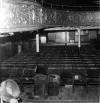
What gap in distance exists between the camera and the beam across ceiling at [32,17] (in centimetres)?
386

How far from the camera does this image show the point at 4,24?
3.75 m

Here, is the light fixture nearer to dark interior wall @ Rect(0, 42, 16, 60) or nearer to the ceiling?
the ceiling

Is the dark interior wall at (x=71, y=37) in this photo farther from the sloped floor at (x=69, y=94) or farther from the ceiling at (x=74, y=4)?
the sloped floor at (x=69, y=94)

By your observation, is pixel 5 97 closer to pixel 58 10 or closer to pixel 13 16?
pixel 13 16

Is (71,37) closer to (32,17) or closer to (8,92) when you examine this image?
(32,17)

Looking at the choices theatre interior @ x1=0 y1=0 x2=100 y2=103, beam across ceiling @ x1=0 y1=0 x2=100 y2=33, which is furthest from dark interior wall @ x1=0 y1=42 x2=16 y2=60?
beam across ceiling @ x1=0 y1=0 x2=100 y2=33

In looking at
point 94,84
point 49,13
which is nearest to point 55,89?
point 94,84

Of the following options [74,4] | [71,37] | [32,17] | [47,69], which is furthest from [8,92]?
[71,37]

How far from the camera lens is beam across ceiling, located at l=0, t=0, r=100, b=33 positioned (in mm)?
3857

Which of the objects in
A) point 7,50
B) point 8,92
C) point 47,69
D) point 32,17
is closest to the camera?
point 8,92

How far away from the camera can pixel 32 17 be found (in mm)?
5996

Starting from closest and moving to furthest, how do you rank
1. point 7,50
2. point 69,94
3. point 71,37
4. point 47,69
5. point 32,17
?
1. point 32,17
2. point 69,94
3. point 47,69
4. point 7,50
5. point 71,37

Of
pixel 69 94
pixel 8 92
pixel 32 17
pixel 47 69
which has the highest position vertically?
pixel 32 17

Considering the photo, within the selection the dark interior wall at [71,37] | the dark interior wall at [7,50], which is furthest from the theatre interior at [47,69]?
the dark interior wall at [71,37]
